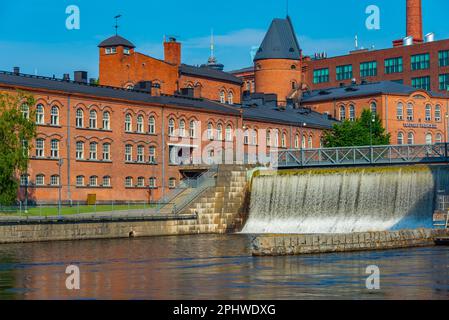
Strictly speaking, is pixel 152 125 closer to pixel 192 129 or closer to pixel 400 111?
pixel 192 129

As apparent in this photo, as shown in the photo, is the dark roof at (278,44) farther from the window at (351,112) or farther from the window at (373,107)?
the window at (373,107)

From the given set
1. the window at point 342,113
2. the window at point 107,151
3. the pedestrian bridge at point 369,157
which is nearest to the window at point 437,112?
the window at point 342,113

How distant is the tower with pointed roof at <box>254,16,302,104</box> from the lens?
144250 millimetres

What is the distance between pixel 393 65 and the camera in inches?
6053

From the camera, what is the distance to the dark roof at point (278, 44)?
476 feet

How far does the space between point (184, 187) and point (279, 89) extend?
6183 cm

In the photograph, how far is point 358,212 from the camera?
246ft

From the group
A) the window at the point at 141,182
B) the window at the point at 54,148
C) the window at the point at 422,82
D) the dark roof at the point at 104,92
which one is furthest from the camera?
the window at the point at 422,82

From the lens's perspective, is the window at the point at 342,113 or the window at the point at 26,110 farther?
the window at the point at 342,113

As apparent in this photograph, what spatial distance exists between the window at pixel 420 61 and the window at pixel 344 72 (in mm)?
12950

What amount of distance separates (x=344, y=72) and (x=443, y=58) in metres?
19.9

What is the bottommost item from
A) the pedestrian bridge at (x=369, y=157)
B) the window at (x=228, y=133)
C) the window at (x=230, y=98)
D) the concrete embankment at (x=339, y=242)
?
the concrete embankment at (x=339, y=242)

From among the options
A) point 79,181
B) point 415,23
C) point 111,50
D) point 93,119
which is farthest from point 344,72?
point 79,181
